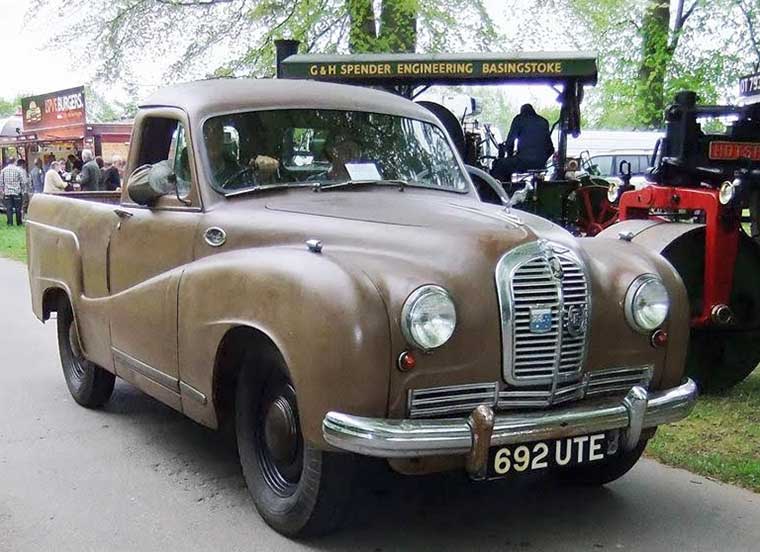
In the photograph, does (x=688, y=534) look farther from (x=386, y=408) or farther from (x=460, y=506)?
(x=386, y=408)

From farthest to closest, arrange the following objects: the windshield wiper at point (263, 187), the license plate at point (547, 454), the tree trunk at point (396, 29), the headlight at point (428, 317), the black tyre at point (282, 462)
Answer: the tree trunk at point (396, 29), the windshield wiper at point (263, 187), the black tyre at point (282, 462), the license plate at point (547, 454), the headlight at point (428, 317)

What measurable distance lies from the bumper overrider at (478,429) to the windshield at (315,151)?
171 centimetres

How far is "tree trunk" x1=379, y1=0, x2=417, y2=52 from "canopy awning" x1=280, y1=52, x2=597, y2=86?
554 centimetres

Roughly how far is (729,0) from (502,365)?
1724cm

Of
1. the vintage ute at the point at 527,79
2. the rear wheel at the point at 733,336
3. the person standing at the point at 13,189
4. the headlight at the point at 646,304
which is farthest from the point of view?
the person standing at the point at 13,189

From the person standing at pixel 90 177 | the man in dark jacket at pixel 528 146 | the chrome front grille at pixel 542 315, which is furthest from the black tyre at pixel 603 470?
the person standing at pixel 90 177

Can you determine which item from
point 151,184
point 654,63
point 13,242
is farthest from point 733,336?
point 13,242

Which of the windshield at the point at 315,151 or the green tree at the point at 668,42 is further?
the green tree at the point at 668,42

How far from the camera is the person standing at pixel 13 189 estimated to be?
21.9 m

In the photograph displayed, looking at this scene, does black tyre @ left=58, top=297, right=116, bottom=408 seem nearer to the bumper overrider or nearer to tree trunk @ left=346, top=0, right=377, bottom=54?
the bumper overrider

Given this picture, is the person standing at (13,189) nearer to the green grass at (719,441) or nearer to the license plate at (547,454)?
the green grass at (719,441)

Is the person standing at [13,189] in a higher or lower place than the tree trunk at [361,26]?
lower

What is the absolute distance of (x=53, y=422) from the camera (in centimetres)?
586

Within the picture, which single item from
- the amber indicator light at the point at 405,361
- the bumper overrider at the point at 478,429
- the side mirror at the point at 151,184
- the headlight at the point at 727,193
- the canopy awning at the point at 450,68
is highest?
the canopy awning at the point at 450,68
